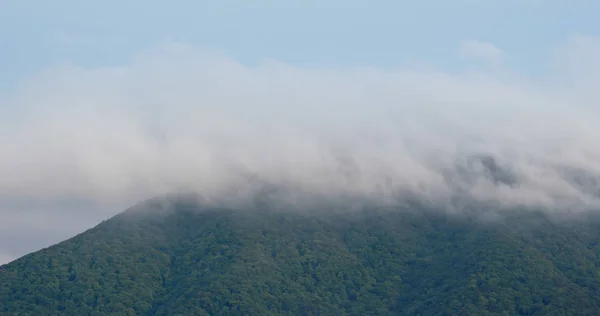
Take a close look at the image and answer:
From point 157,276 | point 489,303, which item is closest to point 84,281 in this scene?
point 157,276

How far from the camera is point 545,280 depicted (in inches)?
7047

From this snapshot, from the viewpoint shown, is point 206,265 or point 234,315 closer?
point 234,315

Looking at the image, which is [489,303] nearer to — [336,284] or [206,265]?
[336,284]

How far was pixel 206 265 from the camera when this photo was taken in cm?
19025

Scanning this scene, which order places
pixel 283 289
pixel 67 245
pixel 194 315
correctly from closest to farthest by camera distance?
pixel 194 315 < pixel 283 289 < pixel 67 245

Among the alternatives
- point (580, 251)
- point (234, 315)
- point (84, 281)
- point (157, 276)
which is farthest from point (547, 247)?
point (84, 281)

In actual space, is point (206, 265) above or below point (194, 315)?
above

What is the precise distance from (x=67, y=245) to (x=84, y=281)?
16.5 meters

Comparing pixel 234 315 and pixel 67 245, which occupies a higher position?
pixel 67 245

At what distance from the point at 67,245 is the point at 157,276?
2192 centimetres

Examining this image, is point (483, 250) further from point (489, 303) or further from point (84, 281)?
point (84, 281)

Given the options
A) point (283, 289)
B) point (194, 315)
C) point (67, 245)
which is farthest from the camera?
point (67, 245)

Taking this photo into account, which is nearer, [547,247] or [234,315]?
[234,315]

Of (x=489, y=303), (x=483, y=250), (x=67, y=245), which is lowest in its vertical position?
(x=489, y=303)
